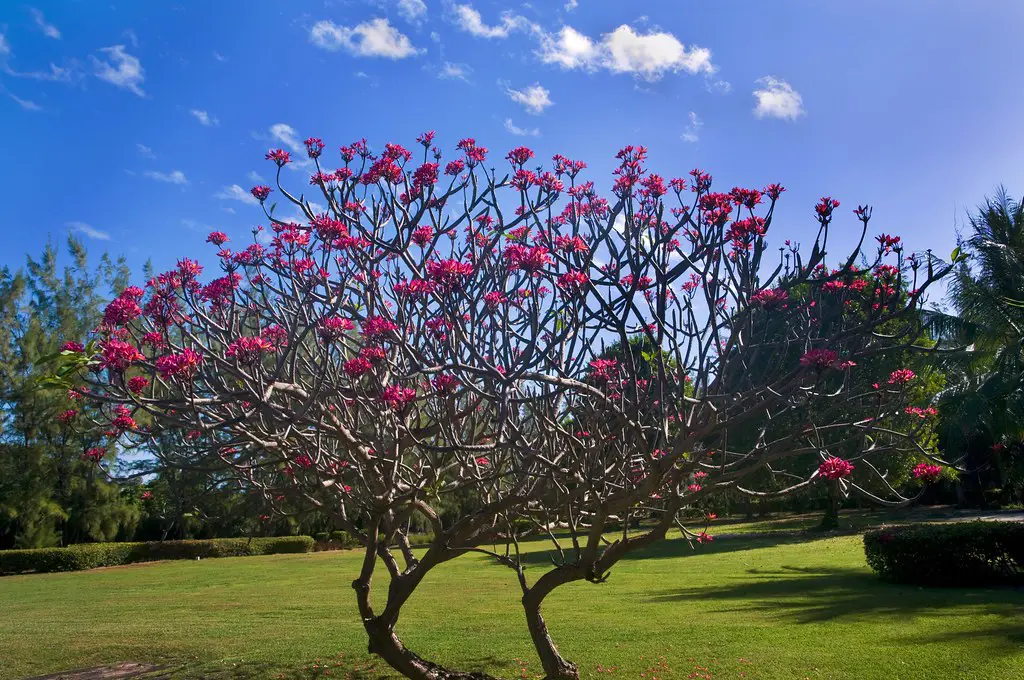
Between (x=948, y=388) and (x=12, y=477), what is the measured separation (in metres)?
33.9

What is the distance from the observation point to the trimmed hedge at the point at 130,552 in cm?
A: 2795

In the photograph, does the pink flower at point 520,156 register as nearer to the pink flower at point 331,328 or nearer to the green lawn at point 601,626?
the pink flower at point 331,328

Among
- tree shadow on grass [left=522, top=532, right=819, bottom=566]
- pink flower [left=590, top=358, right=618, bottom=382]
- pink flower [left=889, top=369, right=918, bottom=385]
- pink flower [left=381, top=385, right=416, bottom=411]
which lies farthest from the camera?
tree shadow on grass [left=522, top=532, right=819, bottom=566]

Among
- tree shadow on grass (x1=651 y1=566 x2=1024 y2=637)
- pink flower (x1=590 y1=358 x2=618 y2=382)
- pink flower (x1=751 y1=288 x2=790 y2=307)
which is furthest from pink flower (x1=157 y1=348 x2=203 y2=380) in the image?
tree shadow on grass (x1=651 y1=566 x2=1024 y2=637)

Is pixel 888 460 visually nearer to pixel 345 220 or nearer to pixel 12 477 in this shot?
pixel 345 220

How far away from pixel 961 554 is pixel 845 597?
8.67 feet

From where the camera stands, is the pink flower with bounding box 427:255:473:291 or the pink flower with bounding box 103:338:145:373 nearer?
the pink flower with bounding box 103:338:145:373

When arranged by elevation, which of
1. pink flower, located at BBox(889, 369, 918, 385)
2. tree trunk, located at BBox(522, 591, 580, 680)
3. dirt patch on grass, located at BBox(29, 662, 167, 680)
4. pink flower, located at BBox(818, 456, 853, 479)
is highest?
pink flower, located at BBox(889, 369, 918, 385)

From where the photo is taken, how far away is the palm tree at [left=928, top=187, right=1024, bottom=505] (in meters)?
16.2

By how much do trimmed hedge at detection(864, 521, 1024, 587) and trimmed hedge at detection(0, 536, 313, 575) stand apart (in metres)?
21.3

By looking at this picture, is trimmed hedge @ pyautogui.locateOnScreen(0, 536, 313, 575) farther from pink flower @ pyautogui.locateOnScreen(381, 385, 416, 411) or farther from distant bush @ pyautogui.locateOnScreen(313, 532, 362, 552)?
pink flower @ pyautogui.locateOnScreen(381, 385, 416, 411)

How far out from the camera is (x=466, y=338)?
5867 millimetres

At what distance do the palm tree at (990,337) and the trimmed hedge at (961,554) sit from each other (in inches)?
117

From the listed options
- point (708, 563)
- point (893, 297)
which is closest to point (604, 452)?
point (893, 297)
